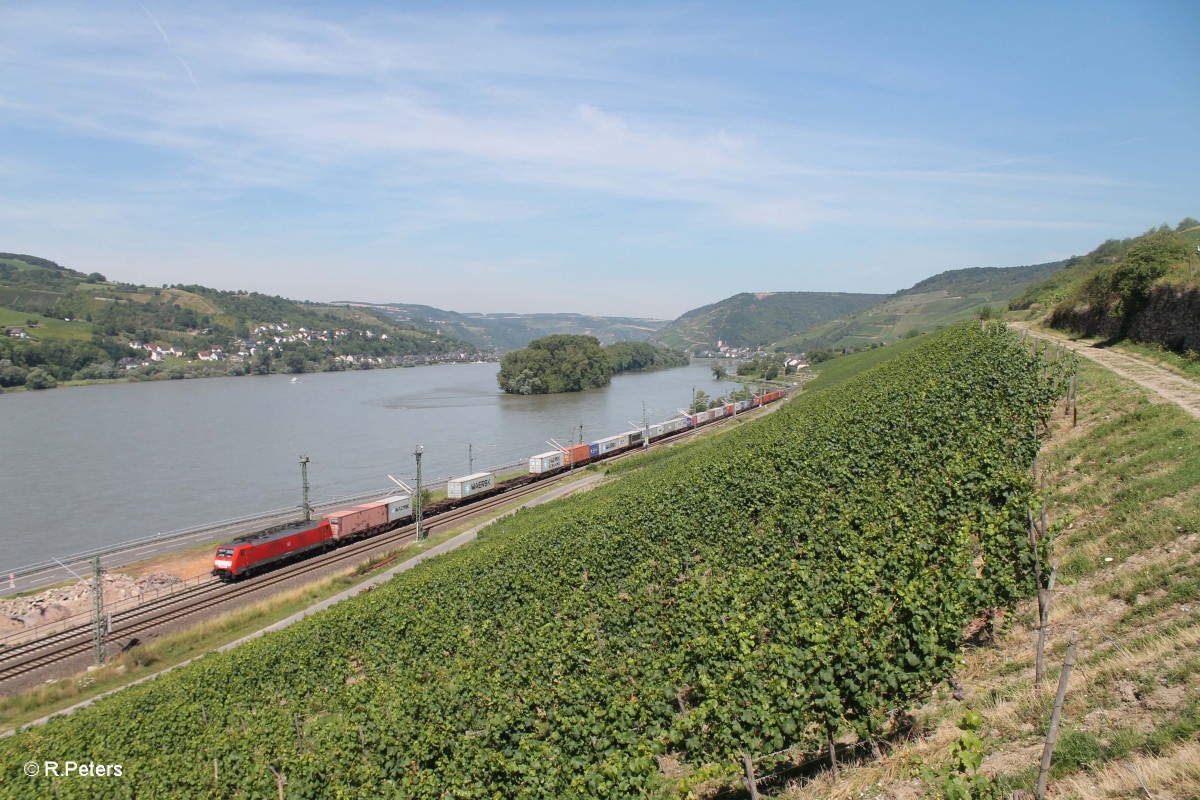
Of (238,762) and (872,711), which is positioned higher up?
(872,711)

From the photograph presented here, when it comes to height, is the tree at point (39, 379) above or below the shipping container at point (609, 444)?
above

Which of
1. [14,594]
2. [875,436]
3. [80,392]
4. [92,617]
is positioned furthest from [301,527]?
[80,392]

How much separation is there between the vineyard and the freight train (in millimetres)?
13624

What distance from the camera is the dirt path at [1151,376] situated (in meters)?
19.4

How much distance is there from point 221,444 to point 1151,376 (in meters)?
82.7

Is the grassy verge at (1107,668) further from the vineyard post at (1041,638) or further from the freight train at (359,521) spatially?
the freight train at (359,521)

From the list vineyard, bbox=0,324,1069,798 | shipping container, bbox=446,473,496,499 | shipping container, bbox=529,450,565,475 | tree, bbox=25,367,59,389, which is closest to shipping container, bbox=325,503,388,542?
shipping container, bbox=446,473,496,499

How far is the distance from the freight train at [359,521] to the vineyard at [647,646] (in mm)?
13624

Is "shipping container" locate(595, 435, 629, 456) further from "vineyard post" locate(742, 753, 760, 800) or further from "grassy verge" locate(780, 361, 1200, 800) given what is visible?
"vineyard post" locate(742, 753, 760, 800)

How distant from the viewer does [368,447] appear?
76625mm

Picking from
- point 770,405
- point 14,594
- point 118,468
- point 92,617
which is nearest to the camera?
point 92,617

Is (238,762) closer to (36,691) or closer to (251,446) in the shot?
(36,691)

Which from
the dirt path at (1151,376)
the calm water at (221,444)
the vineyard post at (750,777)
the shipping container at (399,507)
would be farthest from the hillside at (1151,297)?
the calm water at (221,444)

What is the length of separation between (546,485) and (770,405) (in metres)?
55.3
